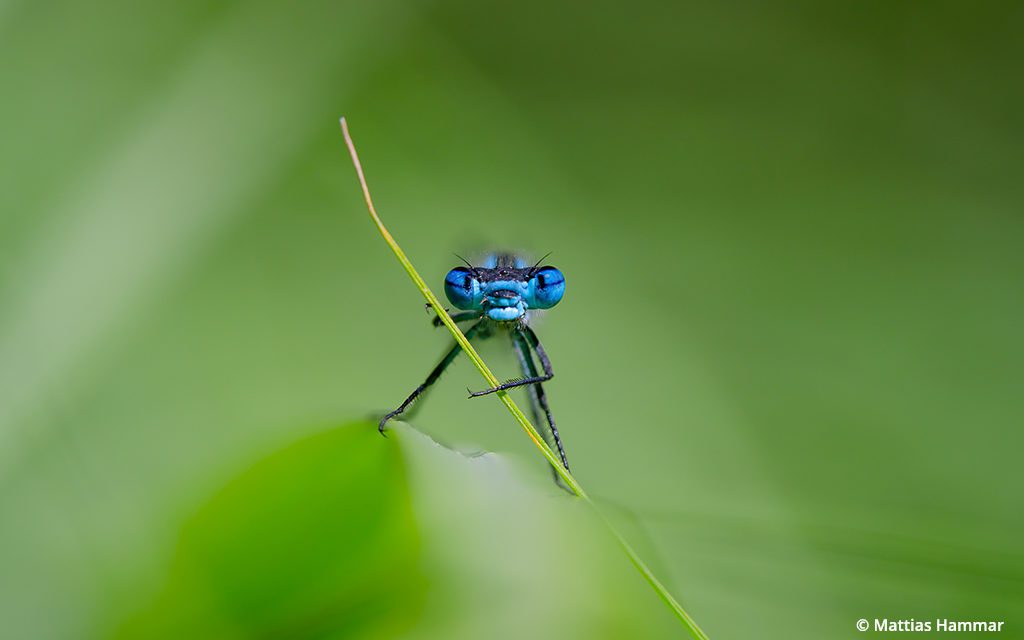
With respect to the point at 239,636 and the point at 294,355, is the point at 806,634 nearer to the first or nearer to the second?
the point at 239,636

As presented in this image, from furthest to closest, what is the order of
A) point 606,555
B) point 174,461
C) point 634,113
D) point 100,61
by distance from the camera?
1. point 634,113
2. point 100,61
3. point 174,461
4. point 606,555

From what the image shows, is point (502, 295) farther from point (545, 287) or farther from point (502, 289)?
point (545, 287)

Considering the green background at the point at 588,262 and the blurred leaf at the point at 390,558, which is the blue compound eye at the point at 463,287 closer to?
the green background at the point at 588,262

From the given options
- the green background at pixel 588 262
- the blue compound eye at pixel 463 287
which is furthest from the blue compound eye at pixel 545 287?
the green background at pixel 588 262

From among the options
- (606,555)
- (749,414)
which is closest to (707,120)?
(749,414)

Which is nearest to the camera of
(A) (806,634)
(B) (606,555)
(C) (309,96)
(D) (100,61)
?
(B) (606,555)

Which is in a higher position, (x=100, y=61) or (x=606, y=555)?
(x=100, y=61)

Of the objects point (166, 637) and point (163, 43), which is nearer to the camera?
point (166, 637)

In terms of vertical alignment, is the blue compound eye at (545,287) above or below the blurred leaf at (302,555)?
above
